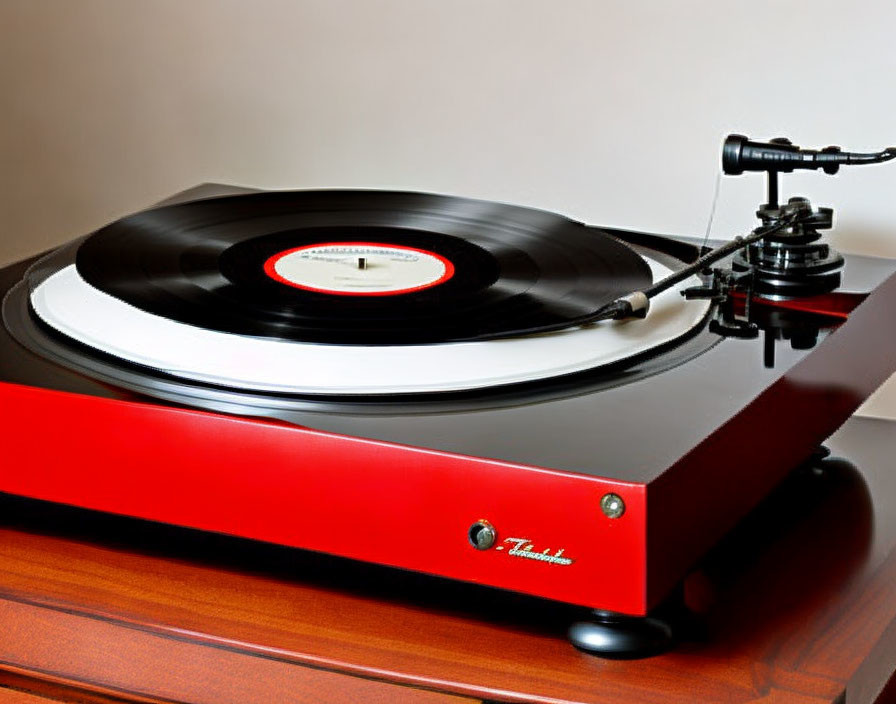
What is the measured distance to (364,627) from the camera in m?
0.78

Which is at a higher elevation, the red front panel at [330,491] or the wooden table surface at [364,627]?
the red front panel at [330,491]

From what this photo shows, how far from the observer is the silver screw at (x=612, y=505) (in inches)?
26.5

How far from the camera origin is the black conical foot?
0.73 m

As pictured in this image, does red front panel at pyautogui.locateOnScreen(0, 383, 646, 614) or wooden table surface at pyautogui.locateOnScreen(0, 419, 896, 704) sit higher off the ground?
red front panel at pyautogui.locateOnScreen(0, 383, 646, 614)

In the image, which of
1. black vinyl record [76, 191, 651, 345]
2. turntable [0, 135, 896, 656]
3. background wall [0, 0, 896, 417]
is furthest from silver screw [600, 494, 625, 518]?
background wall [0, 0, 896, 417]

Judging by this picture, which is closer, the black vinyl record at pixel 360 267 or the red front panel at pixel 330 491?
the red front panel at pixel 330 491

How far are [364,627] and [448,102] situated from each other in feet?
2.84

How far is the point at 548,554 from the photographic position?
695mm

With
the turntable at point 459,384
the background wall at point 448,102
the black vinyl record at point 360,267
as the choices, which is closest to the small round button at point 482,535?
the turntable at point 459,384

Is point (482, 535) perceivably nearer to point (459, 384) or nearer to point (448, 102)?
point (459, 384)

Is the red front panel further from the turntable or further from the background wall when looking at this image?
the background wall

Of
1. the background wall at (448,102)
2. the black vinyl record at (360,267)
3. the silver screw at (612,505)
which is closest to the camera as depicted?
the silver screw at (612,505)

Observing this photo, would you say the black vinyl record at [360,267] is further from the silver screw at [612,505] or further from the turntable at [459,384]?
the silver screw at [612,505]

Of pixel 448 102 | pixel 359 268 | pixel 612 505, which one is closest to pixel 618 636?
pixel 612 505
